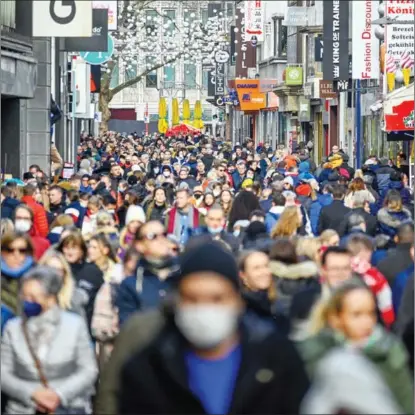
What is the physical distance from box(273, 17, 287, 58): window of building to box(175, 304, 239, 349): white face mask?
6571 cm

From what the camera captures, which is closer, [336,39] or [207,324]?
[207,324]

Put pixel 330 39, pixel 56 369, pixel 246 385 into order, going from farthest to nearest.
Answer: pixel 330 39 → pixel 56 369 → pixel 246 385

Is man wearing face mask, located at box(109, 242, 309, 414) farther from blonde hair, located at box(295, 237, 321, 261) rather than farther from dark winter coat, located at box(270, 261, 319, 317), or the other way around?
blonde hair, located at box(295, 237, 321, 261)

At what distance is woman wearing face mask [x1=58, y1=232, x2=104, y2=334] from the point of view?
11531 mm

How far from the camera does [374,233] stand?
1783 cm

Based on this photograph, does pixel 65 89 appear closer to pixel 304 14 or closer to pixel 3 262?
pixel 304 14

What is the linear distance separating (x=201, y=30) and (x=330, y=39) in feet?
108

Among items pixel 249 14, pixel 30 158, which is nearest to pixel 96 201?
pixel 30 158

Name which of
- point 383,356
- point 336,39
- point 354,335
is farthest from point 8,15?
point 383,356

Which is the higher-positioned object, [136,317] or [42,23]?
[42,23]

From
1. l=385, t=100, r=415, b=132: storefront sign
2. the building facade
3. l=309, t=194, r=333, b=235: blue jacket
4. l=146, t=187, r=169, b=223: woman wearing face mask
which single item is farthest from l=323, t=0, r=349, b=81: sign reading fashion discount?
l=146, t=187, r=169, b=223: woman wearing face mask

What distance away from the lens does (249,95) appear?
247 feet

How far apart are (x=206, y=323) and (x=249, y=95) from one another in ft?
231

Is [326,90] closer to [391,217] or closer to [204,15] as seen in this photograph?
[391,217]
